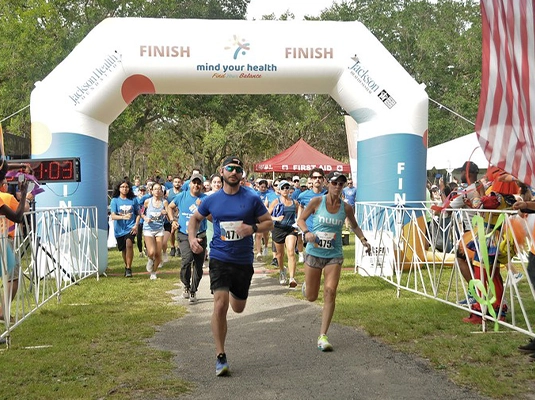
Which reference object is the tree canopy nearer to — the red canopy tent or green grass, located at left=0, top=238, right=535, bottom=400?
the red canopy tent

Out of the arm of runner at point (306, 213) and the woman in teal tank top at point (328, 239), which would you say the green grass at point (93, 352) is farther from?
the arm of runner at point (306, 213)

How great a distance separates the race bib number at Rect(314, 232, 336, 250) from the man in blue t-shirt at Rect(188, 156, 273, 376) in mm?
1035

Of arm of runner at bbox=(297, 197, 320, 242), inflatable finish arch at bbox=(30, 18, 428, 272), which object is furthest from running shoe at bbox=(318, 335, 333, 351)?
inflatable finish arch at bbox=(30, 18, 428, 272)

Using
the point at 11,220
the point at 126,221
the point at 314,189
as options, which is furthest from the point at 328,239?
the point at 126,221

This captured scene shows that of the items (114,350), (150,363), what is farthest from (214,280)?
(114,350)

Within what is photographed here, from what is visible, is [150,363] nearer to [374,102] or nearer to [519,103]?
→ [519,103]

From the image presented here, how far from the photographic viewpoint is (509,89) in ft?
9.02

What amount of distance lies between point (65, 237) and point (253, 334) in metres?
4.63

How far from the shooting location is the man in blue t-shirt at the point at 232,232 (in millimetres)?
6199

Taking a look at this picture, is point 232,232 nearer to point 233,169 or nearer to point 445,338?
point 233,169

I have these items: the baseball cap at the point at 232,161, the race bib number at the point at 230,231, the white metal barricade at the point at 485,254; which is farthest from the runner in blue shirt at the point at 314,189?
the race bib number at the point at 230,231

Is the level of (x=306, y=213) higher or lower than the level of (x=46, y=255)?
higher

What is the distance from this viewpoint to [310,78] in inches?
493

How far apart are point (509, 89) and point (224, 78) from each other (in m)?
9.92
